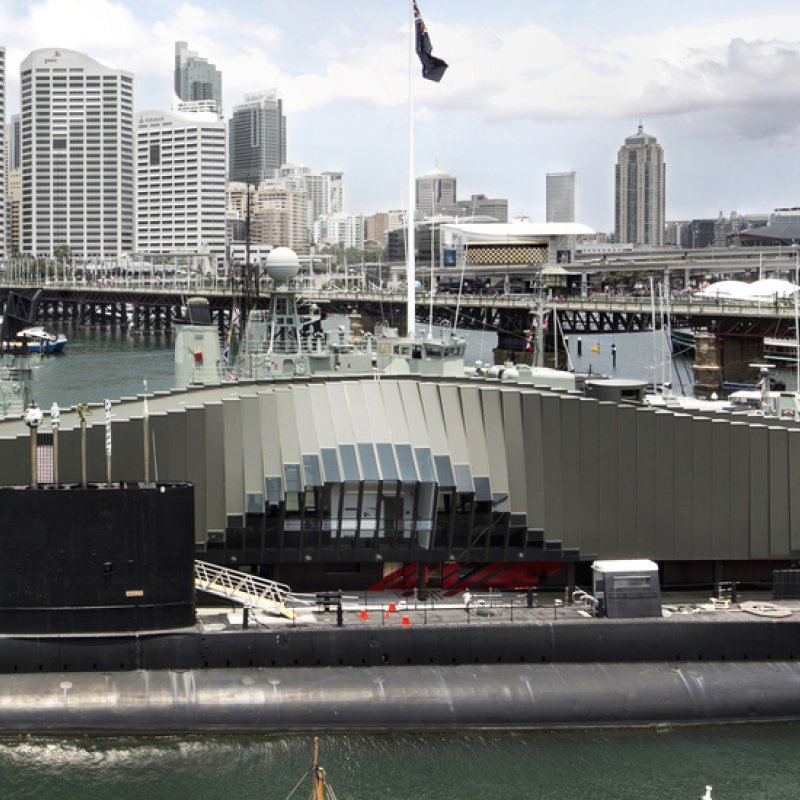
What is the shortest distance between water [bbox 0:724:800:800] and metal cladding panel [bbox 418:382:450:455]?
768cm

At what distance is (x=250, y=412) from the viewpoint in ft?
115

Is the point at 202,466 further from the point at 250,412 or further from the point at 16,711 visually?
the point at 16,711

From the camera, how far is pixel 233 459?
34688mm

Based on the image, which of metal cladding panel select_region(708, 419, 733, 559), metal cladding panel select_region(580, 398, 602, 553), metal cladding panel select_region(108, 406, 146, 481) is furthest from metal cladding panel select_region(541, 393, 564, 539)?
metal cladding panel select_region(108, 406, 146, 481)

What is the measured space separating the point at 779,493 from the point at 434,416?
9.75m

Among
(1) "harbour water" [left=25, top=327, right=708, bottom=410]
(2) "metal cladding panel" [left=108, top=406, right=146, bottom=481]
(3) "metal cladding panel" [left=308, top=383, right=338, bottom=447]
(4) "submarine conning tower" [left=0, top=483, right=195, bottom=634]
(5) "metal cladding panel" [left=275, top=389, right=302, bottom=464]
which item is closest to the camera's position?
(4) "submarine conning tower" [left=0, top=483, right=195, bottom=634]

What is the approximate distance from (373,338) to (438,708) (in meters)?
19.8

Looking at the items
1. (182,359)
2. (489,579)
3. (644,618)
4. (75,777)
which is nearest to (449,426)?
(489,579)

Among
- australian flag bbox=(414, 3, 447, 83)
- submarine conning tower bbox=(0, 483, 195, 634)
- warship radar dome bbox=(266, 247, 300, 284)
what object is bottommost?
submarine conning tower bbox=(0, 483, 195, 634)

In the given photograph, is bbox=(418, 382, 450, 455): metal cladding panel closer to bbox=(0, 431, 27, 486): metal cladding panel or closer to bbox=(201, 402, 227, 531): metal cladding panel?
bbox=(201, 402, 227, 531): metal cladding panel

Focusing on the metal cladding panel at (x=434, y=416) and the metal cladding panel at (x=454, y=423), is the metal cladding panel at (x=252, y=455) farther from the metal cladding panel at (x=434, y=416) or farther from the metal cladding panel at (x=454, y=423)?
the metal cladding panel at (x=454, y=423)

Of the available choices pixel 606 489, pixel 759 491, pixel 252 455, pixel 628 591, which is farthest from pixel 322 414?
pixel 759 491

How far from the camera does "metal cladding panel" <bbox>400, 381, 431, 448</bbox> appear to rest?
35.3m

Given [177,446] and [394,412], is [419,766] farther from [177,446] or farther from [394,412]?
[177,446]
